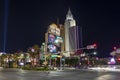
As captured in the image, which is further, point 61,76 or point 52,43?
point 52,43

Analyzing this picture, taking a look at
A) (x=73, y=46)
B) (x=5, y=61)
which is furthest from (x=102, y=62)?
(x=5, y=61)

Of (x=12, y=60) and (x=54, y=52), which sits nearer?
(x=54, y=52)

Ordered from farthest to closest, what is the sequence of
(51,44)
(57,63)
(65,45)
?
1. (65,45)
2. (57,63)
3. (51,44)

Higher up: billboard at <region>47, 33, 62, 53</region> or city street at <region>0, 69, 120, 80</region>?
billboard at <region>47, 33, 62, 53</region>

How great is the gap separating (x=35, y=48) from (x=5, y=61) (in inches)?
2291

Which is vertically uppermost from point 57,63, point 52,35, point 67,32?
point 67,32

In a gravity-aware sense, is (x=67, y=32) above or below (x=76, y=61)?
above

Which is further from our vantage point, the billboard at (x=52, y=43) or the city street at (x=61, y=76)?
the billboard at (x=52, y=43)

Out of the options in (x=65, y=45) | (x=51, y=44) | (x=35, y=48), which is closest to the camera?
(x=51, y=44)

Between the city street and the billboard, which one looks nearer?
the city street

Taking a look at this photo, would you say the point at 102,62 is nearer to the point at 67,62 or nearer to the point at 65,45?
the point at 65,45

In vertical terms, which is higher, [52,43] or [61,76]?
[52,43]

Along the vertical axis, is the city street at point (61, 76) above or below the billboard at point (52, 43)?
below

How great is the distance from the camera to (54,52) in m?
94.5
